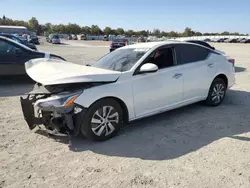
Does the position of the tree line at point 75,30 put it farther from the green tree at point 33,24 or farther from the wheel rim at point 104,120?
the wheel rim at point 104,120

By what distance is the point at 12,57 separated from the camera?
8.73 m

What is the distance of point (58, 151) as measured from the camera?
13.2 feet

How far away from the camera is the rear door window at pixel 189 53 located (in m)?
5.50

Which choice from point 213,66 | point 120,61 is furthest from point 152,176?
point 213,66

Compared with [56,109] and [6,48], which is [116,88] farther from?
[6,48]

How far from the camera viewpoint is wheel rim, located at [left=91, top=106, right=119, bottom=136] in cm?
420

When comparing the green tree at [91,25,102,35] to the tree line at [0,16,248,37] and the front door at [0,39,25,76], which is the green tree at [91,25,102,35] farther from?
the front door at [0,39,25,76]

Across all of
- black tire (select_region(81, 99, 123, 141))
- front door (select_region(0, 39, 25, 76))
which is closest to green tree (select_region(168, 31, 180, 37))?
front door (select_region(0, 39, 25, 76))

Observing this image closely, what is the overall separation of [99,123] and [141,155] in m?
0.86

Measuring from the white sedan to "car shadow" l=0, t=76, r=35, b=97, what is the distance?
2.78 m

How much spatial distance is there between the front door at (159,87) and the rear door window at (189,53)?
200 millimetres

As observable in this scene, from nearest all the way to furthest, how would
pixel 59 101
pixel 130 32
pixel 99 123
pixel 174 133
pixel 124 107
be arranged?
pixel 59 101, pixel 99 123, pixel 124 107, pixel 174 133, pixel 130 32

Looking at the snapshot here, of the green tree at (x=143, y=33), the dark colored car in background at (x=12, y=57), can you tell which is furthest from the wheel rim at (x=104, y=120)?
the green tree at (x=143, y=33)

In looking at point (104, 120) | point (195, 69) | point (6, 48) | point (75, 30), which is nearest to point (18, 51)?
point (6, 48)
